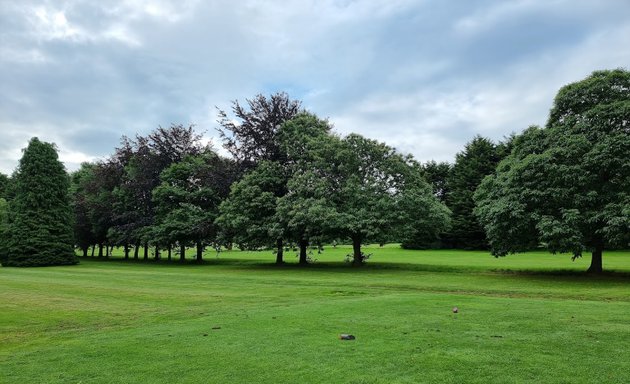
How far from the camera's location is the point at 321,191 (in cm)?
3397

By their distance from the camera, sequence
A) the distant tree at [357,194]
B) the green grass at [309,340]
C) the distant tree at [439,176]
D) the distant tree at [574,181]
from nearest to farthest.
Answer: the green grass at [309,340]
the distant tree at [574,181]
the distant tree at [357,194]
the distant tree at [439,176]

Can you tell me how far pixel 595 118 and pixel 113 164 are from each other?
5099cm

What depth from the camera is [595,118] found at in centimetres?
2495

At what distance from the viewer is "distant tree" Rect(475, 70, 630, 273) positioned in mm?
22594

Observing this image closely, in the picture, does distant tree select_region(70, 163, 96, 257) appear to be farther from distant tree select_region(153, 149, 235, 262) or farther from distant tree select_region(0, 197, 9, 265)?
distant tree select_region(153, 149, 235, 262)

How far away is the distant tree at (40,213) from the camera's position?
151ft

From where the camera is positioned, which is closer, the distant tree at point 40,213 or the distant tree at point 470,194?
the distant tree at point 40,213

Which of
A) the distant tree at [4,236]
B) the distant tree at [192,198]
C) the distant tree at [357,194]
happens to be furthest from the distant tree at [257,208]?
the distant tree at [4,236]

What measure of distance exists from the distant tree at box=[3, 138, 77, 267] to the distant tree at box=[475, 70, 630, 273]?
42324 millimetres

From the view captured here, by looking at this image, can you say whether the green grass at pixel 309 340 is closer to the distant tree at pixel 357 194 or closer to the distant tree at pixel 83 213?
the distant tree at pixel 357 194

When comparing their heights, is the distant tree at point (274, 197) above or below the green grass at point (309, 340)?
above

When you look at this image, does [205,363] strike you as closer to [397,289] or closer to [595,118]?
[397,289]

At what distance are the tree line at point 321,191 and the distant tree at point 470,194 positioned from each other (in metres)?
0.21

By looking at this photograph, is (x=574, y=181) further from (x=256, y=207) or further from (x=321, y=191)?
(x=256, y=207)
